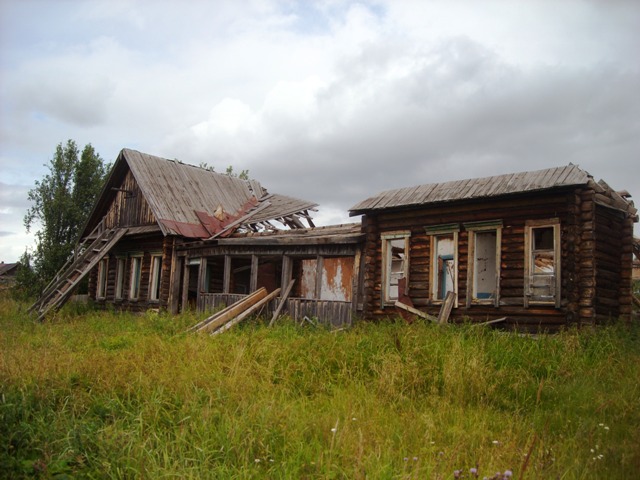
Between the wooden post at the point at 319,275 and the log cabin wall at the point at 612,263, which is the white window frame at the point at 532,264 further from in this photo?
the wooden post at the point at 319,275

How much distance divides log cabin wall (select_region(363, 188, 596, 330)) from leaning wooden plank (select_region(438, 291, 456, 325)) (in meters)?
0.20

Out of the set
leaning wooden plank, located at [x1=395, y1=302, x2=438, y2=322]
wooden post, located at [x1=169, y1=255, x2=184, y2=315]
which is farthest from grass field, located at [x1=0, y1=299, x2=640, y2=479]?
wooden post, located at [x1=169, y1=255, x2=184, y2=315]

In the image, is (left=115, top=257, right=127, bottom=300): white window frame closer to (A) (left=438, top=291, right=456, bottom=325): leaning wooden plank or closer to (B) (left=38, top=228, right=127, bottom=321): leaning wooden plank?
(B) (left=38, top=228, right=127, bottom=321): leaning wooden plank

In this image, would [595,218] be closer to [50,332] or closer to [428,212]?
[428,212]

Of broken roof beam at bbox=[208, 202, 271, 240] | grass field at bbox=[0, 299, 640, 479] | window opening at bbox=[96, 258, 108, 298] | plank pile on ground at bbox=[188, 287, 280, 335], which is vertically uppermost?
broken roof beam at bbox=[208, 202, 271, 240]

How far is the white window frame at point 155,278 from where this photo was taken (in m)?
21.3

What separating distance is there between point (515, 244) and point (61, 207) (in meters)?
26.6

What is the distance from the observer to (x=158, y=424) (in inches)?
242

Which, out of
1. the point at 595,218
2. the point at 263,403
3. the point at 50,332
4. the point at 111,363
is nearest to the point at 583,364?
the point at 595,218

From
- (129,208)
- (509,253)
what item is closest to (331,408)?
(509,253)

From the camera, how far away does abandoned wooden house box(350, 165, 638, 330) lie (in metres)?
11.1

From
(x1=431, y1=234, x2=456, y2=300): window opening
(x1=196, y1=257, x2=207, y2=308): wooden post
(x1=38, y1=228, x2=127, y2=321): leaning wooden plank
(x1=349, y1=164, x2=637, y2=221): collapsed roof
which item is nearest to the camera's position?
(x1=349, y1=164, x2=637, y2=221): collapsed roof

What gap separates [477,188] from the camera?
12.6m

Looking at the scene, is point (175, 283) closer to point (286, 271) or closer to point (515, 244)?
point (286, 271)
